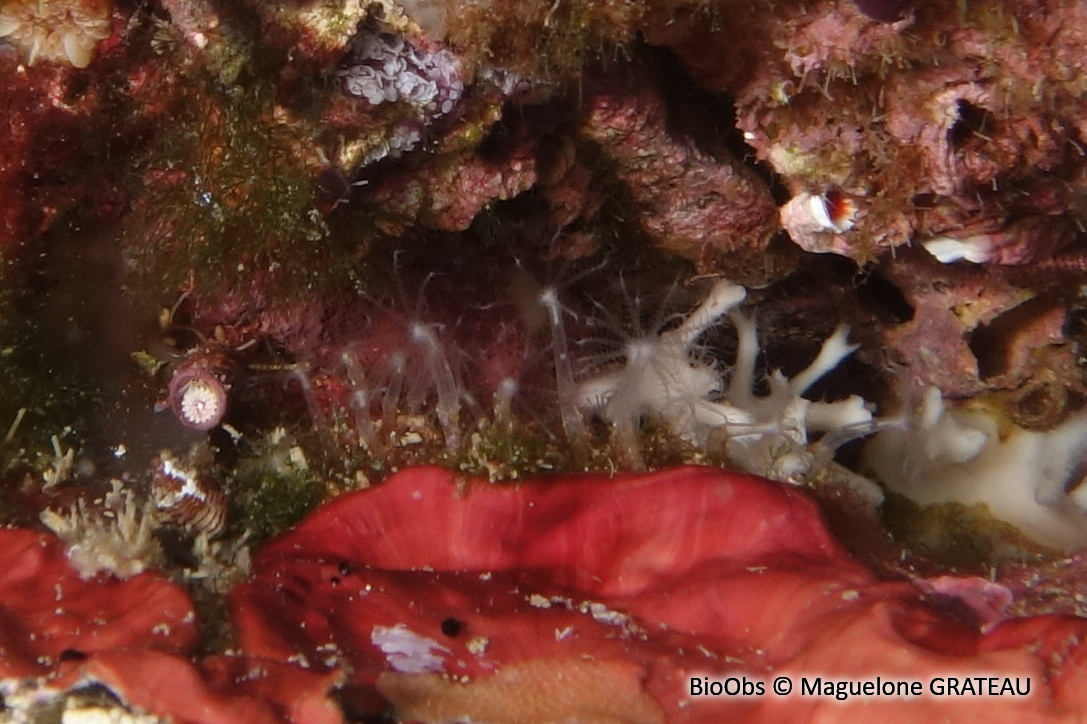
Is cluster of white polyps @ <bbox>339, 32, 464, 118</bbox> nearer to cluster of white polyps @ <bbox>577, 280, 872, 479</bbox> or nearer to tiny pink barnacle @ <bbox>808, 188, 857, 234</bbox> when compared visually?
tiny pink barnacle @ <bbox>808, 188, 857, 234</bbox>

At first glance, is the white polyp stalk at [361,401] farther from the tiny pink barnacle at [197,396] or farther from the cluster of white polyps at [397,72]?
the cluster of white polyps at [397,72]

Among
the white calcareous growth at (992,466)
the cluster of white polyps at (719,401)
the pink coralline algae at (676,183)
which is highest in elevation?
the pink coralline algae at (676,183)

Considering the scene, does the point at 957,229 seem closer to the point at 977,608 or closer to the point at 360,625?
the point at 977,608

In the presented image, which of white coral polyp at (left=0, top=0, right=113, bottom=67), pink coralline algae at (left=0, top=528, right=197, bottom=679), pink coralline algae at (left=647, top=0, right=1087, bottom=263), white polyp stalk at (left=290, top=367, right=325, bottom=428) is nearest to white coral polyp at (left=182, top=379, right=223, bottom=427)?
white polyp stalk at (left=290, top=367, right=325, bottom=428)

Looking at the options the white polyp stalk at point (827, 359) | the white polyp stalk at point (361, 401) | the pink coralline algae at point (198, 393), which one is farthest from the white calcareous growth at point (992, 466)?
the pink coralline algae at point (198, 393)

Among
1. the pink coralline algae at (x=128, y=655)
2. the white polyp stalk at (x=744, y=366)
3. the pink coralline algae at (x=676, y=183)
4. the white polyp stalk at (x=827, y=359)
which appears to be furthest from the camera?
the white polyp stalk at (x=827, y=359)

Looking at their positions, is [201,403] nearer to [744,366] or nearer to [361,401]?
[361,401]

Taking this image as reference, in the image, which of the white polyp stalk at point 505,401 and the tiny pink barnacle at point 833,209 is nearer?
the tiny pink barnacle at point 833,209
